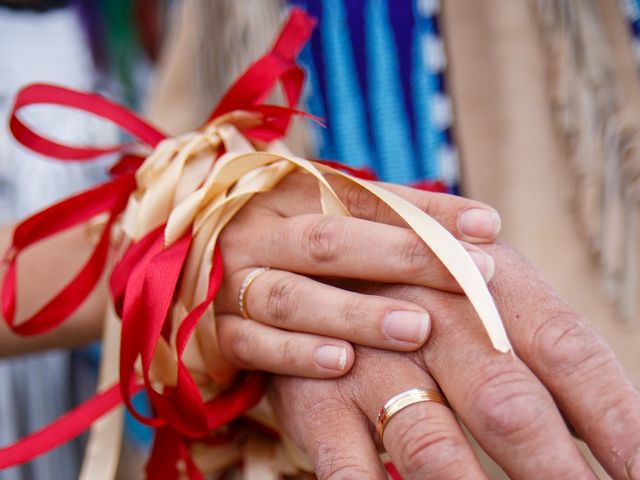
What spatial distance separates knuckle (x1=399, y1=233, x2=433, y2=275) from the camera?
0.37m

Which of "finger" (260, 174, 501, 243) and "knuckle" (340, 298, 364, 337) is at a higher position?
"finger" (260, 174, 501, 243)

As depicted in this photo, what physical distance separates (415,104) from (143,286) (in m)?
0.39

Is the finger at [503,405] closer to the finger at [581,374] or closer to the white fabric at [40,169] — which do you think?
the finger at [581,374]

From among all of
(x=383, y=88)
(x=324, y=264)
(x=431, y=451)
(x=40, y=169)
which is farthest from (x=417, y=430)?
(x=40, y=169)

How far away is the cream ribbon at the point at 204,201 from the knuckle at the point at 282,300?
4 centimetres

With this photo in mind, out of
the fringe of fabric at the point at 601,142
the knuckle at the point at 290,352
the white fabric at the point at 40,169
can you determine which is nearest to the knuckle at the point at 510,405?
the knuckle at the point at 290,352

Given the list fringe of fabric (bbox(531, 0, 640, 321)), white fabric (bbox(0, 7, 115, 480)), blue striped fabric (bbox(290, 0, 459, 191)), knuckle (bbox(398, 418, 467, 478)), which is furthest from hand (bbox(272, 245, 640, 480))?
white fabric (bbox(0, 7, 115, 480))

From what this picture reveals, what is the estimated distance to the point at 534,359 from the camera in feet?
1.12

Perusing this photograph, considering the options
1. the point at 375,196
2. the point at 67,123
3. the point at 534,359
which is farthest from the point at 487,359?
the point at 67,123

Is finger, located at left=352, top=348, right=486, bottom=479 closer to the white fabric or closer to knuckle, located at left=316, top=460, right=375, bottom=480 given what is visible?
knuckle, located at left=316, top=460, right=375, bottom=480

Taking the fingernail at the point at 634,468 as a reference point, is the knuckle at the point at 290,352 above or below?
above

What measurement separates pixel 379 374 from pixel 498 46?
1.21 ft

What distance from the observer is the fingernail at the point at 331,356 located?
385 mm

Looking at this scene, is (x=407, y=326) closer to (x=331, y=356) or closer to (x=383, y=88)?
(x=331, y=356)
